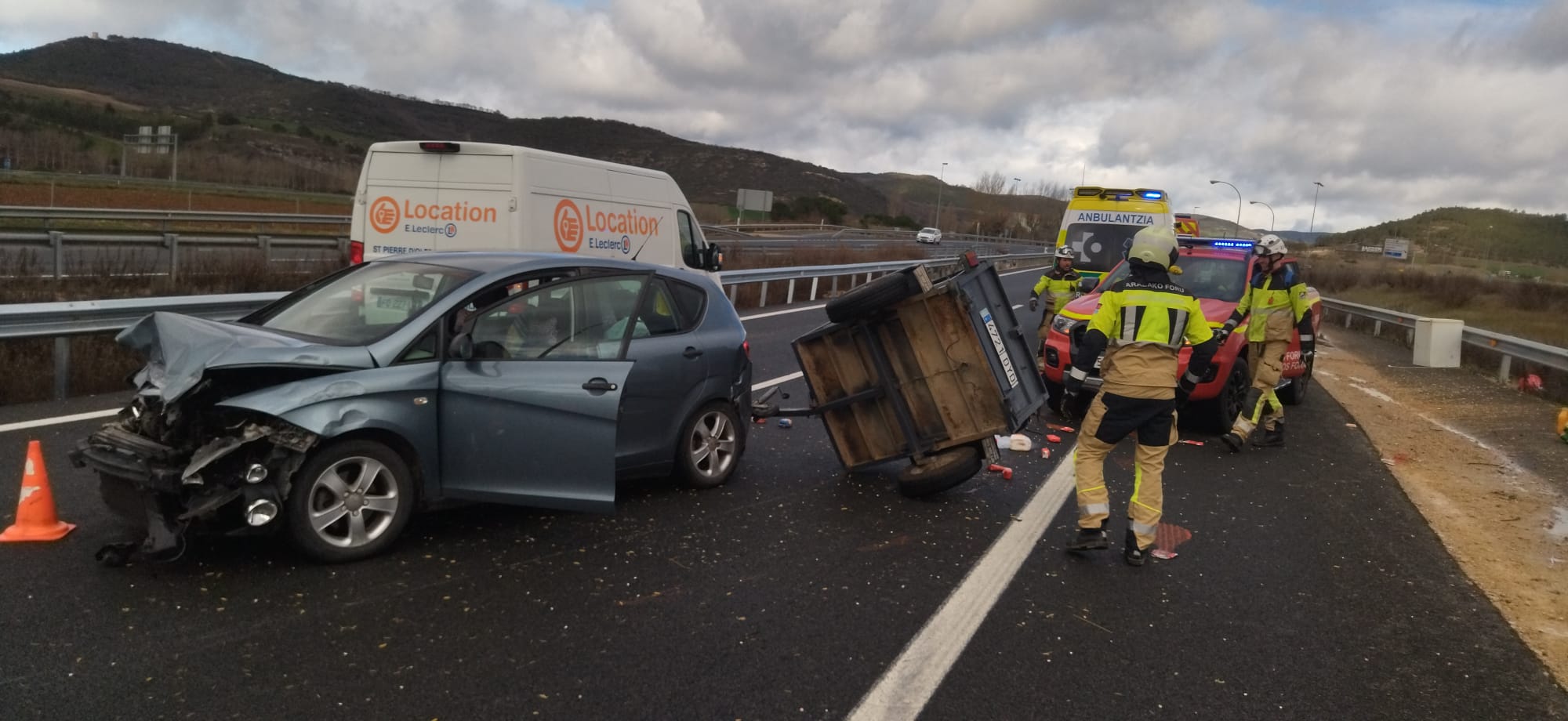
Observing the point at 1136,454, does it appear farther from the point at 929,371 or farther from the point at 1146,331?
the point at 929,371

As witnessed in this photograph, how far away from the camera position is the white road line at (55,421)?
23.5 feet

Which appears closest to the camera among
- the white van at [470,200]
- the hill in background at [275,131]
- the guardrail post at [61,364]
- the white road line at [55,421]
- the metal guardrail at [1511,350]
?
the white road line at [55,421]

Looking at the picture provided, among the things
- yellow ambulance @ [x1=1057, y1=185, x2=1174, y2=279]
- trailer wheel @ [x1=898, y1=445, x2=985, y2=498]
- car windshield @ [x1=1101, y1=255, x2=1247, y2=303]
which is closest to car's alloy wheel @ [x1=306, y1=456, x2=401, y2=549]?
trailer wheel @ [x1=898, y1=445, x2=985, y2=498]

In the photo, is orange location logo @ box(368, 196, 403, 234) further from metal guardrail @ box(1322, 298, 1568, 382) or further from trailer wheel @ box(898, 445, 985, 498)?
metal guardrail @ box(1322, 298, 1568, 382)

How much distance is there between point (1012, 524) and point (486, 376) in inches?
127

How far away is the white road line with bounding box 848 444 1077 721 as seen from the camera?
3.73 metres

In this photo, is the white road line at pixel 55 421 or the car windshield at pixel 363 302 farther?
the white road line at pixel 55 421

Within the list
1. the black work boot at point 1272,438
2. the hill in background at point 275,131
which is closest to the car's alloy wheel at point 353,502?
the black work boot at point 1272,438

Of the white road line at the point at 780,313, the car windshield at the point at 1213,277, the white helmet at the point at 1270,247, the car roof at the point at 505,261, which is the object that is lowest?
the white road line at the point at 780,313

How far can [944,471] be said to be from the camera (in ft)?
21.4

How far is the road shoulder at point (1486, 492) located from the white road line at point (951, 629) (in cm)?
234

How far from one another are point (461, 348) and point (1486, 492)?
25.5 ft

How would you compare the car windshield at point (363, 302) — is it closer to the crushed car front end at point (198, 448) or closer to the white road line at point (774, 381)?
the crushed car front end at point (198, 448)

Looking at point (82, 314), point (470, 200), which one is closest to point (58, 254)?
point (82, 314)
